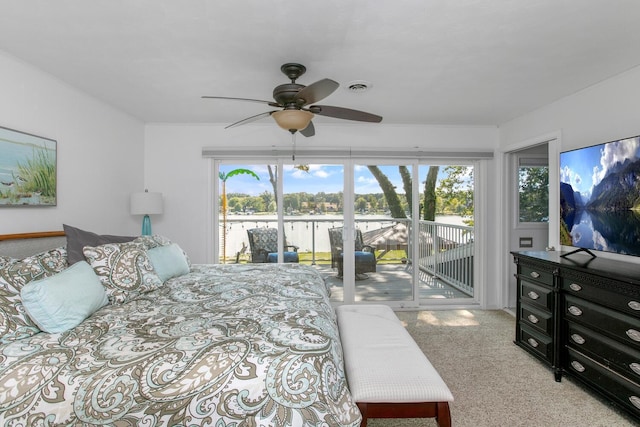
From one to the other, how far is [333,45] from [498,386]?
2668 millimetres

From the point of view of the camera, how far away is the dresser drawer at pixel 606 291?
1.95 metres

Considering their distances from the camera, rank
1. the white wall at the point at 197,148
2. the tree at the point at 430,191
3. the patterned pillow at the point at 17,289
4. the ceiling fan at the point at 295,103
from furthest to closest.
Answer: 1. the tree at the point at 430,191
2. the white wall at the point at 197,148
3. the ceiling fan at the point at 295,103
4. the patterned pillow at the point at 17,289

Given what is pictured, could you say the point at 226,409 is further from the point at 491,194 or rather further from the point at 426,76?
the point at 491,194

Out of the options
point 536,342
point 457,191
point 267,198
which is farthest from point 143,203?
point 536,342

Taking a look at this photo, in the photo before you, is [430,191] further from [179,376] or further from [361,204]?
[179,376]

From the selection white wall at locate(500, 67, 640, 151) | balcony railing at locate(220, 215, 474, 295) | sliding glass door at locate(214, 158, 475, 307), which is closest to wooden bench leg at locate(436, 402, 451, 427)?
white wall at locate(500, 67, 640, 151)

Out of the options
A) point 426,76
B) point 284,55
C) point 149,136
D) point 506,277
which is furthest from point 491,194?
point 149,136

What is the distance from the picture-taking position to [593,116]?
9.11 feet

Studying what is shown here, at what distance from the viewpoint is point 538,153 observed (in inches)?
165

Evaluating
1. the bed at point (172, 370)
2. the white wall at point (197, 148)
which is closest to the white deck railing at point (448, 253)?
the white wall at point (197, 148)

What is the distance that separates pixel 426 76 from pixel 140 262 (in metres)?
2.56

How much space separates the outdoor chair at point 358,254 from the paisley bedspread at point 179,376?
2702 millimetres

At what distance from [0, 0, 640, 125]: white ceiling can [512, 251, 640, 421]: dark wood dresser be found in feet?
4.85

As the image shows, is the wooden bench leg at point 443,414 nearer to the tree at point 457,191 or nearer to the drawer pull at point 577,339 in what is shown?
the drawer pull at point 577,339
